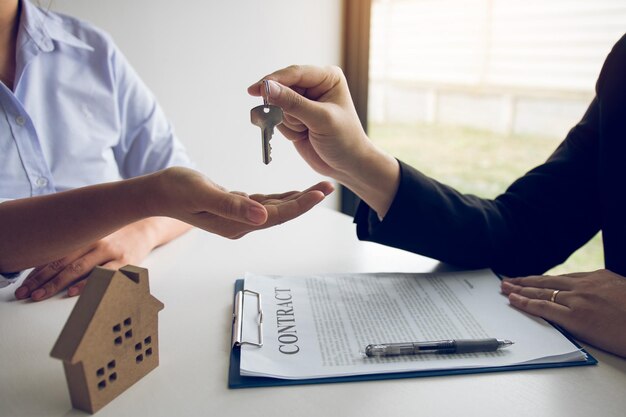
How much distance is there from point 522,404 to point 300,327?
10.6 inches

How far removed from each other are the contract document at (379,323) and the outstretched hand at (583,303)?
0.02 metres

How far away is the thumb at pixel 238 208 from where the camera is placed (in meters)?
0.62

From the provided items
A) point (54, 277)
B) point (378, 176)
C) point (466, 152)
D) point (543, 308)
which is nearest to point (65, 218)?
point (54, 277)

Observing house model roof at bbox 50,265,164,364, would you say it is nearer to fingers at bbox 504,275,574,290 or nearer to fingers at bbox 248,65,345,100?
fingers at bbox 248,65,345,100

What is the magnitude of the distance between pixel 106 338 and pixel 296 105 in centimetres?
40

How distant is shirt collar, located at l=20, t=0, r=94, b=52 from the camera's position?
1.02 meters

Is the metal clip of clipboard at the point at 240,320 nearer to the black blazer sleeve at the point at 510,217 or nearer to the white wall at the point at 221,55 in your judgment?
the black blazer sleeve at the point at 510,217

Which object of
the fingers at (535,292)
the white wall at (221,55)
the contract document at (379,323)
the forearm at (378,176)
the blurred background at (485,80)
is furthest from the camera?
the blurred background at (485,80)

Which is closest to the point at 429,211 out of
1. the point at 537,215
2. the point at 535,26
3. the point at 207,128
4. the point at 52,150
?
the point at 537,215

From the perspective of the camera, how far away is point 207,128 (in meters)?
1.75

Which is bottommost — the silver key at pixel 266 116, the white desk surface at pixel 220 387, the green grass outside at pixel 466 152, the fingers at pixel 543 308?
the green grass outside at pixel 466 152

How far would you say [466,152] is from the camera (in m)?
3.18

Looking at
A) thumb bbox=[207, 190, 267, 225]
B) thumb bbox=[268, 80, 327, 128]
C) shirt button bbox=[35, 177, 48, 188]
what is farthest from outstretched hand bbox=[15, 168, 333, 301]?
shirt button bbox=[35, 177, 48, 188]

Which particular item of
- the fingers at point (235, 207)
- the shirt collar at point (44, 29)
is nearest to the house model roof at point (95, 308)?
the fingers at point (235, 207)
